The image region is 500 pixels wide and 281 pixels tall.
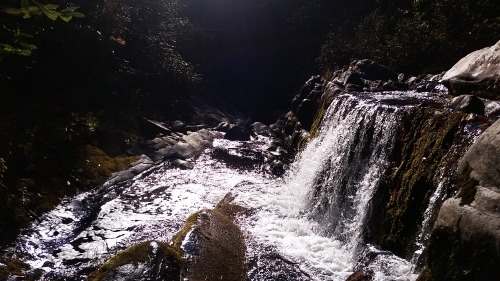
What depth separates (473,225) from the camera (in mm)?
4746

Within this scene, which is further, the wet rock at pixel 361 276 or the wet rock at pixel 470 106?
the wet rock at pixel 470 106

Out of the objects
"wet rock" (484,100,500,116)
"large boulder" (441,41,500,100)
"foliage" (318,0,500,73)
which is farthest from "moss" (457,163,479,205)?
"foliage" (318,0,500,73)

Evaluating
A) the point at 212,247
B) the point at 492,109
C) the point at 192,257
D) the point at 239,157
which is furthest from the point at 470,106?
the point at 239,157

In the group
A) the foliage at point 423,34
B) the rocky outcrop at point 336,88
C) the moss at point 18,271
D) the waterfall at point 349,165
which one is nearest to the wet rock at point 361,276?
the waterfall at point 349,165

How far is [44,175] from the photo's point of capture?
11.5m

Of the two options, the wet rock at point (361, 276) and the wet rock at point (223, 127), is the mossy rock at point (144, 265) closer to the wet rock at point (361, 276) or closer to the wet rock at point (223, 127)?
the wet rock at point (361, 276)

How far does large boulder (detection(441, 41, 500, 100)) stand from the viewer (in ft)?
32.5

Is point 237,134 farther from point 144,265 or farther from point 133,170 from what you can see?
point 144,265

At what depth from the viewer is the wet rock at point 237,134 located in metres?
20.1

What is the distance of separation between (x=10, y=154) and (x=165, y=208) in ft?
14.6

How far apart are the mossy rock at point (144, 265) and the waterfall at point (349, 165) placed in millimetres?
4250

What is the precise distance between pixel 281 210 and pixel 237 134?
9115 mm

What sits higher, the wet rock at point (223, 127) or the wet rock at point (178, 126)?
the wet rock at point (223, 127)

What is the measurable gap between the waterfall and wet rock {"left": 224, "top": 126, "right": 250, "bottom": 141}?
6572mm
